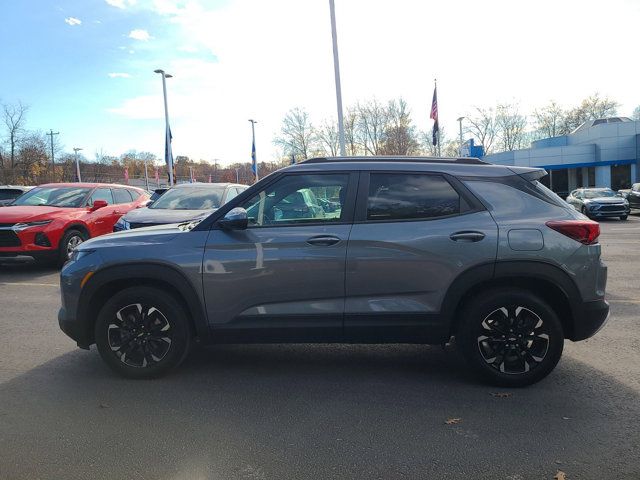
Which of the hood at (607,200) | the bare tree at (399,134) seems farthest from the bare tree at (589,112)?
the hood at (607,200)

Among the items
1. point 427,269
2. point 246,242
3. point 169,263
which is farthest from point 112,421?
point 427,269

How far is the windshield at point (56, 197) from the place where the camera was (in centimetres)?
1077

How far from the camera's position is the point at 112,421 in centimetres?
350

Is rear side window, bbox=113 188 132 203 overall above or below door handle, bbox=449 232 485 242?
above

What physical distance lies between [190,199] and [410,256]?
6.93 metres

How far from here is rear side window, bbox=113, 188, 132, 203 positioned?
12210 mm

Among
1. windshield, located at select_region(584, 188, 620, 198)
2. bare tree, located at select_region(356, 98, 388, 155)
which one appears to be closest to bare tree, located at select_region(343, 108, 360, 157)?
bare tree, located at select_region(356, 98, 388, 155)

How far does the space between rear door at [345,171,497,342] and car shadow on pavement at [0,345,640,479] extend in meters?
0.58

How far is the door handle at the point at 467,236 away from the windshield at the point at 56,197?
31.1 feet

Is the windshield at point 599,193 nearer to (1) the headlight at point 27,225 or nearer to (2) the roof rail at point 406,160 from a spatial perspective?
(2) the roof rail at point 406,160

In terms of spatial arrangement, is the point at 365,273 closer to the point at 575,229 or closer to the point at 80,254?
the point at 575,229

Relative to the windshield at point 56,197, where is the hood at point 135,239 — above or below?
below

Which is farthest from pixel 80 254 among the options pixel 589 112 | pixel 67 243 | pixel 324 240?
pixel 589 112

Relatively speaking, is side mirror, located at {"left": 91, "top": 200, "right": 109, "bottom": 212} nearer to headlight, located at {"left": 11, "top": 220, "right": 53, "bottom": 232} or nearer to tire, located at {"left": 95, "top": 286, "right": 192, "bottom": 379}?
headlight, located at {"left": 11, "top": 220, "right": 53, "bottom": 232}
